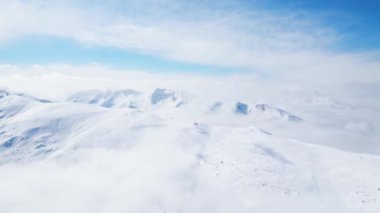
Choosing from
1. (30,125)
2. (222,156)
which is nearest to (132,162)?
(222,156)

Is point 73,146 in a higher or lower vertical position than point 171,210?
lower

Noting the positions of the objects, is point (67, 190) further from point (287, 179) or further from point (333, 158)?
point (333, 158)

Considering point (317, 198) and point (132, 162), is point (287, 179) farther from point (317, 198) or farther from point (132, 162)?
point (132, 162)

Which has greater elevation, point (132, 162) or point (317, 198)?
point (317, 198)

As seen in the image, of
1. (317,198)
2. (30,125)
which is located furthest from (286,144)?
(30,125)

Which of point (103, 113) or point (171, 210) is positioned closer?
point (171, 210)

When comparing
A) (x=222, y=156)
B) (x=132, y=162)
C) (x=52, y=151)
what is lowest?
(x=52, y=151)

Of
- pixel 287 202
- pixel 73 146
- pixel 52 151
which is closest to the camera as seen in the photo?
pixel 287 202

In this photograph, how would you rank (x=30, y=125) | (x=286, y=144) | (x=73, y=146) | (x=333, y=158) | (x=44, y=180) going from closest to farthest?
(x=333, y=158) → (x=286, y=144) → (x=44, y=180) → (x=73, y=146) → (x=30, y=125)

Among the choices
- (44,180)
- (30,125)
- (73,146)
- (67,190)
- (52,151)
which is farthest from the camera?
(30,125)
